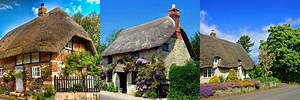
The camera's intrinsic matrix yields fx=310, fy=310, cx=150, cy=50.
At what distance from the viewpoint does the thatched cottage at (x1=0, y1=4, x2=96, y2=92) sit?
3.36 metres

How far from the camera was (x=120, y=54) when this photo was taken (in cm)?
312

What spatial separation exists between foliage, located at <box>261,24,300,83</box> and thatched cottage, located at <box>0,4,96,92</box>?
31.4 feet

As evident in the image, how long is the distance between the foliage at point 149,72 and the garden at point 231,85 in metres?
3.44

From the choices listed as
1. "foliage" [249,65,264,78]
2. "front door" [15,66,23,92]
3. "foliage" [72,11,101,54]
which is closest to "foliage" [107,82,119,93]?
"foliage" [72,11,101,54]

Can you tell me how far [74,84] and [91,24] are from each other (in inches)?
27.8

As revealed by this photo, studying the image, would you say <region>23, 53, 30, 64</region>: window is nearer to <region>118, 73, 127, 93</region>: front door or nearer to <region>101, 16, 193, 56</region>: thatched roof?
<region>101, 16, 193, 56</region>: thatched roof

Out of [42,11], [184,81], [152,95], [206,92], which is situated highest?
[42,11]

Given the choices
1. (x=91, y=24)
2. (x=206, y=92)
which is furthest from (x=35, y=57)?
(x=206, y=92)

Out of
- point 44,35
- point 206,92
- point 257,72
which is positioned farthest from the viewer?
point 257,72

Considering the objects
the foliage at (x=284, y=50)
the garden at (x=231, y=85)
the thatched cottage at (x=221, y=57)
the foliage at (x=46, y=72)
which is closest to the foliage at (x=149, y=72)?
the foliage at (x=46, y=72)

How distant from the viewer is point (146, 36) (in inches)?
128

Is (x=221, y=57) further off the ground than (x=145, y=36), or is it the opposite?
(x=145, y=36)

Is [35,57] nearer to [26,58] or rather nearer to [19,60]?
[26,58]

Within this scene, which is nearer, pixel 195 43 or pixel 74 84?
pixel 195 43
